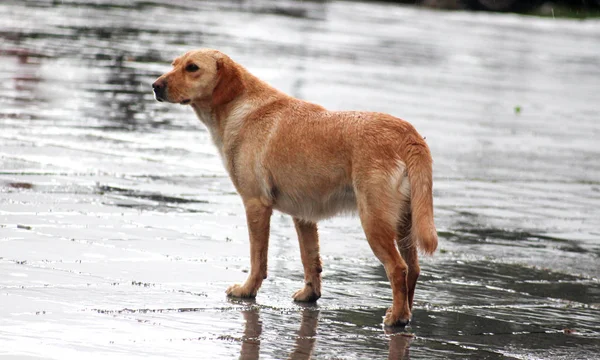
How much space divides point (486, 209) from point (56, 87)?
26.7 ft

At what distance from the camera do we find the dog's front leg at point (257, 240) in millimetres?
7516

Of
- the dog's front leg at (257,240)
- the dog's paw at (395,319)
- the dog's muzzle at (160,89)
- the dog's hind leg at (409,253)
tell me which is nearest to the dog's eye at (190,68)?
the dog's muzzle at (160,89)

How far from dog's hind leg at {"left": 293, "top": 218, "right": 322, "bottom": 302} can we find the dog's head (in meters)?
0.94

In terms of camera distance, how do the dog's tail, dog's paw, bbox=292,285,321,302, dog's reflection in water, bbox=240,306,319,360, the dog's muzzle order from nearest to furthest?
dog's reflection in water, bbox=240,306,319,360 → the dog's tail → dog's paw, bbox=292,285,321,302 → the dog's muzzle

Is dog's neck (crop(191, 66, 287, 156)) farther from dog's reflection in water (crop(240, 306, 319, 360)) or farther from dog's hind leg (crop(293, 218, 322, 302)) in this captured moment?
dog's reflection in water (crop(240, 306, 319, 360))

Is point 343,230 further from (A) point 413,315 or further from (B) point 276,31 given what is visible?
(B) point 276,31

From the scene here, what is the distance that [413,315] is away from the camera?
745 cm

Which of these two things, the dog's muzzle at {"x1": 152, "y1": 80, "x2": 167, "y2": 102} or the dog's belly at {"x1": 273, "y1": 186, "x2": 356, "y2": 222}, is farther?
the dog's muzzle at {"x1": 152, "y1": 80, "x2": 167, "y2": 102}

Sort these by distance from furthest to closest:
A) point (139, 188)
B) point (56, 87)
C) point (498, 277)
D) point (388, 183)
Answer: point (56, 87)
point (139, 188)
point (498, 277)
point (388, 183)

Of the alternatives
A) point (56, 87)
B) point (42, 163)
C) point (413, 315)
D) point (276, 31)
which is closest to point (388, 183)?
point (413, 315)

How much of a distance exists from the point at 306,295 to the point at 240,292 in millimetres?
418

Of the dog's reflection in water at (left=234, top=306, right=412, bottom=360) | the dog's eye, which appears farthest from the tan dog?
the dog's reflection in water at (left=234, top=306, right=412, bottom=360)

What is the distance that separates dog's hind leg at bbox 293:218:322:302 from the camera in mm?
7590

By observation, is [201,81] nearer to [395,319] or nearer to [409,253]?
[409,253]
